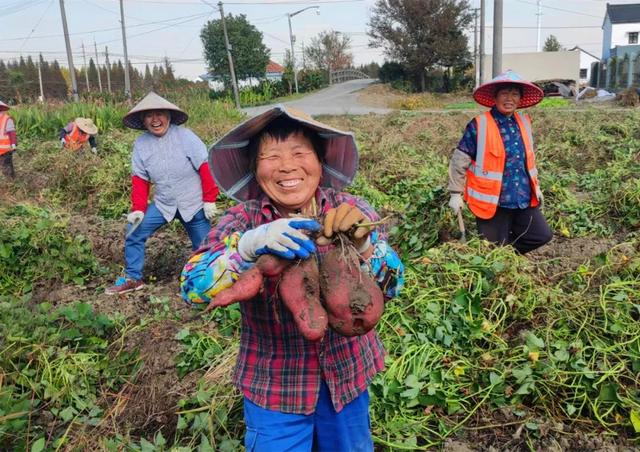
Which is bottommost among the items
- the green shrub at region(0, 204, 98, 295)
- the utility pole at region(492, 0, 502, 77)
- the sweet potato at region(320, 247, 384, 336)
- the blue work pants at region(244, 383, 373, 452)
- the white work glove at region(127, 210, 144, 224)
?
the green shrub at region(0, 204, 98, 295)

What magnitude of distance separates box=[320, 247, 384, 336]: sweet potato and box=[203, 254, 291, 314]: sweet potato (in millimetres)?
125

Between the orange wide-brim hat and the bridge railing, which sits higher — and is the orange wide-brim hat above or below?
below

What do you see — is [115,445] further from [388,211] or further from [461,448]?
[388,211]

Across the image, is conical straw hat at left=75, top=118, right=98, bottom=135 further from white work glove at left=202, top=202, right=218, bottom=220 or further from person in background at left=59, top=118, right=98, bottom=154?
white work glove at left=202, top=202, right=218, bottom=220

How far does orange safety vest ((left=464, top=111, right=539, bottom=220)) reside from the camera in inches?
145

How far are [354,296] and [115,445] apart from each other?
1547mm

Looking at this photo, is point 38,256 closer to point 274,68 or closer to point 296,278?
point 296,278

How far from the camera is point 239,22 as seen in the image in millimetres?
39875

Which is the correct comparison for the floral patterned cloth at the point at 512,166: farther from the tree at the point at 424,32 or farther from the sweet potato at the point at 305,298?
the tree at the point at 424,32

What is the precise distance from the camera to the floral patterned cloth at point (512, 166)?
12.2 ft

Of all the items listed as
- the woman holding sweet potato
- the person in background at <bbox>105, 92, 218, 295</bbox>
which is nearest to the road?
the person in background at <bbox>105, 92, 218, 295</bbox>

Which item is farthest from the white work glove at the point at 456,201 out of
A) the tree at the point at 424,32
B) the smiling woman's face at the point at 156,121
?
the tree at the point at 424,32

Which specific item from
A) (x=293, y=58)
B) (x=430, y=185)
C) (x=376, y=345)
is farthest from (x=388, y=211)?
(x=293, y=58)

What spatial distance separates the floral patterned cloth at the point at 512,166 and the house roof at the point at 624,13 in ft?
177
